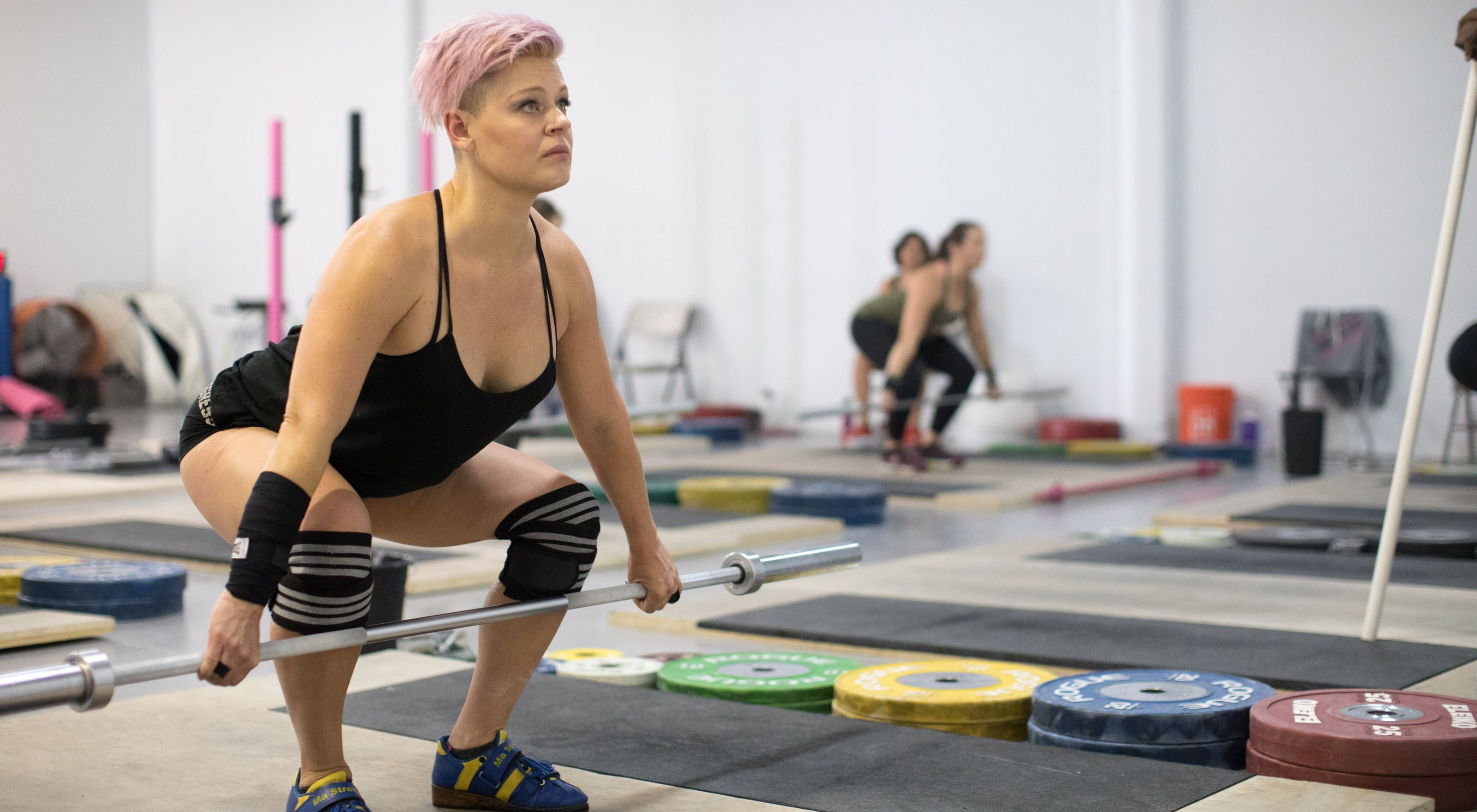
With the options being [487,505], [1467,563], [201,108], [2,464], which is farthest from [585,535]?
[201,108]

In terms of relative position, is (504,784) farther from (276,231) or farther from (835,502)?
(276,231)

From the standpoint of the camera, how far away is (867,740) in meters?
2.02

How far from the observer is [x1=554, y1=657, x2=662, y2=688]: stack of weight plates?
246 centimetres

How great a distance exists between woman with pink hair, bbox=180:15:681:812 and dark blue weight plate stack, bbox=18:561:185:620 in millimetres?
1472

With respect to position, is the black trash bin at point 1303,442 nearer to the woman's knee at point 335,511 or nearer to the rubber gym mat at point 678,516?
the rubber gym mat at point 678,516

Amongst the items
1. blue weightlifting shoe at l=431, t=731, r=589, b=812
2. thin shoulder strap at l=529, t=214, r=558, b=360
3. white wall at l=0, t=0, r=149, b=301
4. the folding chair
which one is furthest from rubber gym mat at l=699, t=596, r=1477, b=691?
white wall at l=0, t=0, r=149, b=301

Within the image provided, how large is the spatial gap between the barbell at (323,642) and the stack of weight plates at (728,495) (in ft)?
9.39

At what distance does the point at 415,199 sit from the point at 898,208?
688 cm

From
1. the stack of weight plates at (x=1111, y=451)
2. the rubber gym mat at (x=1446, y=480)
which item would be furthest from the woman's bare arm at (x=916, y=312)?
the rubber gym mat at (x=1446, y=480)

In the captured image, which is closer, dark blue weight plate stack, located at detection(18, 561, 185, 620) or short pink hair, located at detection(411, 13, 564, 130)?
short pink hair, located at detection(411, 13, 564, 130)

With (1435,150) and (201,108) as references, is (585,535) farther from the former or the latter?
(201,108)

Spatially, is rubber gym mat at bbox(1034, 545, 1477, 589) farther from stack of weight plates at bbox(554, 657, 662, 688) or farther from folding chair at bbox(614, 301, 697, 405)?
folding chair at bbox(614, 301, 697, 405)

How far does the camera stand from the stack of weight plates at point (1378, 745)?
1743 mm

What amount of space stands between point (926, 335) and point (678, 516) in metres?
2.12
